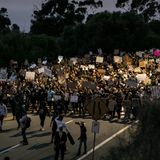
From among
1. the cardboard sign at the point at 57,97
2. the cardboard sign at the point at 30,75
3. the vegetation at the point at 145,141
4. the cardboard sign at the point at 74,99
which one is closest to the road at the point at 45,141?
the cardboard sign at the point at 74,99

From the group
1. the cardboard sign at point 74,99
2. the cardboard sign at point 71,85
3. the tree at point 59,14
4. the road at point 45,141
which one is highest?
the tree at point 59,14

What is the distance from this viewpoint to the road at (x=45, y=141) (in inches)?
1059

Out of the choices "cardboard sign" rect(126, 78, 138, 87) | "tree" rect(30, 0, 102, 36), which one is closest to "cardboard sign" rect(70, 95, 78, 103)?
"cardboard sign" rect(126, 78, 138, 87)

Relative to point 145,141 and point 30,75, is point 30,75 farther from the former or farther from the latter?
point 145,141

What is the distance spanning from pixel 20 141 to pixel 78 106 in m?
8.39

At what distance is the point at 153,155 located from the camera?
16.4m

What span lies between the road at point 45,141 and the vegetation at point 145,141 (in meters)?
6.27

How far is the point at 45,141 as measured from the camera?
29766 mm

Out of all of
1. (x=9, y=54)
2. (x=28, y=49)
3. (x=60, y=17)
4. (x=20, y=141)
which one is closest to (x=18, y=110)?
(x=20, y=141)

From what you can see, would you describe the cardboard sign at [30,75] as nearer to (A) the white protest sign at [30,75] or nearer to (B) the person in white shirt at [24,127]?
(A) the white protest sign at [30,75]

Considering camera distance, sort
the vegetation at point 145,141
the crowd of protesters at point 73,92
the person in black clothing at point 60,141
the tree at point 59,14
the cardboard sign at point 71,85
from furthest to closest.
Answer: the tree at point 59,14, the cardboard sign at point 71,85, the crowd of protesters at point 73,92, the person in black clothing at point 60,141, the vegetation at point 145,141

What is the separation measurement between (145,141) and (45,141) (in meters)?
13.0

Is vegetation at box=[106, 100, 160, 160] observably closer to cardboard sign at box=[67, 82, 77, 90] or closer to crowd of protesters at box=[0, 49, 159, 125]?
crowd of protesters at box=[0, 49, 159, 125]

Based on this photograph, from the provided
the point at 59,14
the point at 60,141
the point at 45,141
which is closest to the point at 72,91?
the point at 45,141
